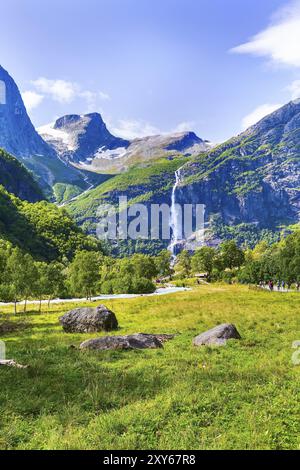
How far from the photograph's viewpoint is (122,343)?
995 inches

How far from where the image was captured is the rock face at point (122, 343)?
2516 cm

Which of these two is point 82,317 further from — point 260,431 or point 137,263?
point 137,263

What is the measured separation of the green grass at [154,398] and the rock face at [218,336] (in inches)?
51.5

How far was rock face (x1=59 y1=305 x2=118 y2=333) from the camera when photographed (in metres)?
34.8

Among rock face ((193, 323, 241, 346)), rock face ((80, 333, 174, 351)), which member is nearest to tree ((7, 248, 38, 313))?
rock face ((80, 333, 174, 351))

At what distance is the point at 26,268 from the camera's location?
191ft

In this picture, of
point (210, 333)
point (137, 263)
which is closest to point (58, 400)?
point (210, 333)

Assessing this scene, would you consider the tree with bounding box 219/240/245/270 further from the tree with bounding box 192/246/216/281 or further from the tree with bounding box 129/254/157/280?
the tree with bounding box 129/254/157/280

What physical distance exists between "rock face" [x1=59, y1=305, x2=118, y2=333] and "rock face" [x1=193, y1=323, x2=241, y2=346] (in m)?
10.3

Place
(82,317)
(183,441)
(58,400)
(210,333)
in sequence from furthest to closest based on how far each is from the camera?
(82,317) → (210,333) → (58,400) → (183,441)

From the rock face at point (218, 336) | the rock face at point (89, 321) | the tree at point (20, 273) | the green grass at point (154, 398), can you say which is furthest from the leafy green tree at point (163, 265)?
the green grass at point (154, 398)

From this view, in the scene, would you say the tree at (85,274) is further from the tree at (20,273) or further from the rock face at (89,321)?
the rock face at (89,321)

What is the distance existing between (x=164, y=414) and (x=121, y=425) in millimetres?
1664

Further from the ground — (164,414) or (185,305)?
(164,414)
